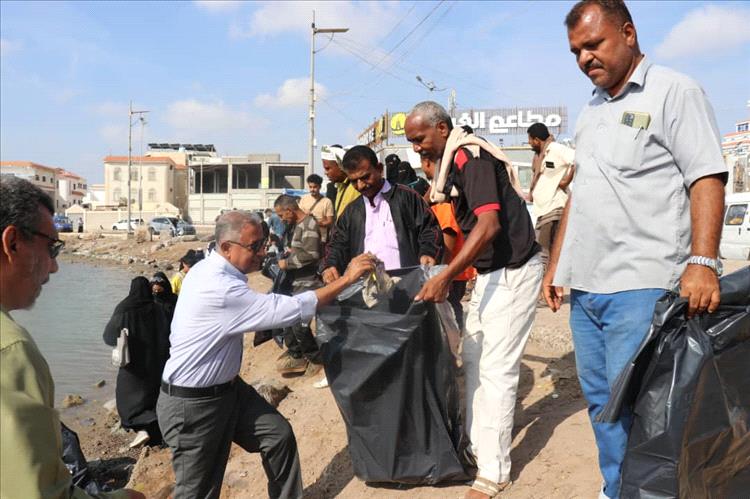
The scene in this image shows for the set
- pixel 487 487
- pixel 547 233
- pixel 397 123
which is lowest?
pixel 487 487

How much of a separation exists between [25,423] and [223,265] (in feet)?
6.62

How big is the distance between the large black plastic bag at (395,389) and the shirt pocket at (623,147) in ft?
4.24

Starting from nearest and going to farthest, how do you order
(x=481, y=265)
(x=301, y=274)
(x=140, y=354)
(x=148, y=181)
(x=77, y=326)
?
(x=481, y=265), (x=140, y=354), (x=301, y=274), (x=77, y=326), (x=148, y=181)

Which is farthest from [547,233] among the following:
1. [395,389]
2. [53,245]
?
[53,245]

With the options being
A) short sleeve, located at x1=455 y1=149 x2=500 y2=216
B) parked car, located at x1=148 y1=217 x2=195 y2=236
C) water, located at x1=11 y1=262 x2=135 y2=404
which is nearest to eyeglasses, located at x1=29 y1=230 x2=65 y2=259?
short sleeve, located at x1=455 y1=149 x2=500 y2=216

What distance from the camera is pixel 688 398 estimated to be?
2.04 metres

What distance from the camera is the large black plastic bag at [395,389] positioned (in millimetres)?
3311

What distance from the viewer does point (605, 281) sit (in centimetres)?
244

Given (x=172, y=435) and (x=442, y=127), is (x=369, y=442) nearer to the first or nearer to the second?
(x=172, y=435)

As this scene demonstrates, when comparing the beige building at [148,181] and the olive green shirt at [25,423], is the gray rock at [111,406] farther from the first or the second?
the beige building at [148,181]

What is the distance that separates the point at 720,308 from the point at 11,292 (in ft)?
6.90

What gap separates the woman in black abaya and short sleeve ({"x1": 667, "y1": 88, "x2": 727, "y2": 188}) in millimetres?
4730

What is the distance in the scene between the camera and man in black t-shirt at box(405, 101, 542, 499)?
3.16 meters

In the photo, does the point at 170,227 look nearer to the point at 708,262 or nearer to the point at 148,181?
the point at 148,181
